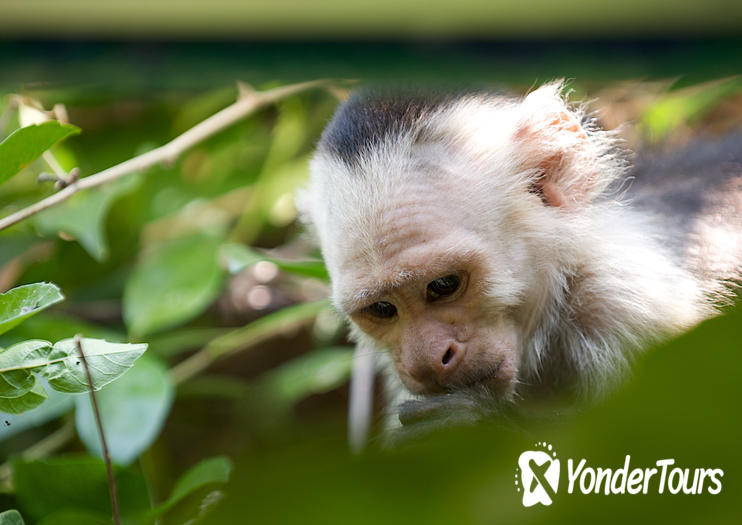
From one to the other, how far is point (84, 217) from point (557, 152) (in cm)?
121

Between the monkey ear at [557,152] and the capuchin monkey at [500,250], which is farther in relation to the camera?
the monkey ear at [557,152]

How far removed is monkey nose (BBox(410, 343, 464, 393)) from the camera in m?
1.49

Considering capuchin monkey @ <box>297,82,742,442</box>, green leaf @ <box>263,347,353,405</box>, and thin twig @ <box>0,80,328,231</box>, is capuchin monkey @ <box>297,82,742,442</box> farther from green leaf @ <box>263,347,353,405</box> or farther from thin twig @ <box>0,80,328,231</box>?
green leaf @ <box>263,347,353,405</box>

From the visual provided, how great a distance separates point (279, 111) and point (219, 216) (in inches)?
18.5

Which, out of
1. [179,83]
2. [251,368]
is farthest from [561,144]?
[251,368]

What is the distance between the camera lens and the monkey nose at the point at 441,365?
1.49m

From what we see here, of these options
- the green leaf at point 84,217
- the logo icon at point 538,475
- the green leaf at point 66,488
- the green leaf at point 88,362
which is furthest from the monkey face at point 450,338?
the logo icon at point 538,475

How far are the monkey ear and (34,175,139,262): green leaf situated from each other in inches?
42.5

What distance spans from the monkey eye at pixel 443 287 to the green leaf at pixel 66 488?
26.6 inches

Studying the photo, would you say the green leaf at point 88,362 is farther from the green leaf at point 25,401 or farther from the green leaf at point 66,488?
the green leaf at point 66,488

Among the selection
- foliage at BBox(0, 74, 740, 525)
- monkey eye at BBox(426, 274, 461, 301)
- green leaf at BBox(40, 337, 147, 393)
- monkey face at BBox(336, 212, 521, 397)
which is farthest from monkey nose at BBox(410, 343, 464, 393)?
green leaf at BBox(40, 337, 147, 393)

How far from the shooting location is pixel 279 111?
2.87 m

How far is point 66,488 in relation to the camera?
4.02 feet

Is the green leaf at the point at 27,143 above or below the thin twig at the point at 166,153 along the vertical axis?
above
